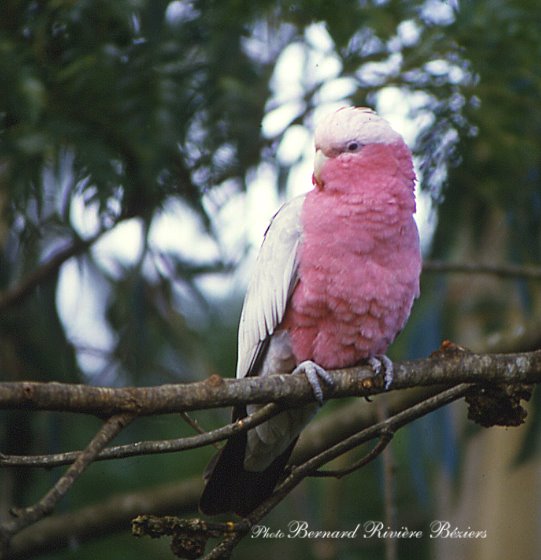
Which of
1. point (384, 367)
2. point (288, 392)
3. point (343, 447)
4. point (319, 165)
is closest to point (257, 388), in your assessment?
point (288, 392)

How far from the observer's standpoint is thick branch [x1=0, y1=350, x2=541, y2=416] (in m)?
1.73

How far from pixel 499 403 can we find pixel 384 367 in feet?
1.09

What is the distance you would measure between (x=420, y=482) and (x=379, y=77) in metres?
1.89

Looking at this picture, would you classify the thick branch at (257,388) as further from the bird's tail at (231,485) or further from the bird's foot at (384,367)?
the bird's tail at (231,485)

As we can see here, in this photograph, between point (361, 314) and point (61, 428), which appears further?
point (61, 428)

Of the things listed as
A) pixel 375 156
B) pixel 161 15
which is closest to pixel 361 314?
pixel 375 156

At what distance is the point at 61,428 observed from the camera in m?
4.11

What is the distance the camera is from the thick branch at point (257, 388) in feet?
5.68

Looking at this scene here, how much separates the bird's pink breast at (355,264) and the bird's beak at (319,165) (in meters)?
0.04

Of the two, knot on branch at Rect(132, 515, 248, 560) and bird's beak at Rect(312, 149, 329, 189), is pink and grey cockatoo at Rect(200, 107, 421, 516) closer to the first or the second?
bird's beak at Rect(312, 149, 329, 189)

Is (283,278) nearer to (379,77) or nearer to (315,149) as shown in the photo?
(315,149)

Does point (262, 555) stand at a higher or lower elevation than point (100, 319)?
lower

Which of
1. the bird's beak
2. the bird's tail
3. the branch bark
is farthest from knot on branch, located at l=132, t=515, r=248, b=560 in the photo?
the bird's beak

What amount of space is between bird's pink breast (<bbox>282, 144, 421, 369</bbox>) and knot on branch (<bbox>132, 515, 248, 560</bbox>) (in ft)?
2.52
